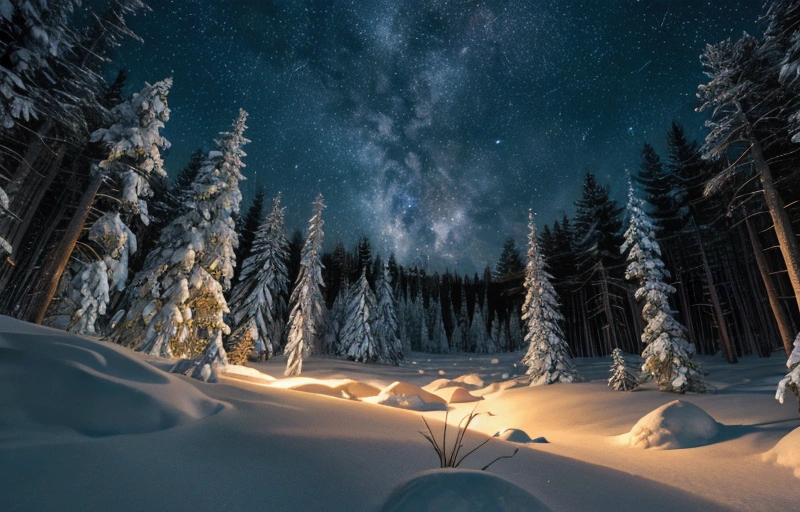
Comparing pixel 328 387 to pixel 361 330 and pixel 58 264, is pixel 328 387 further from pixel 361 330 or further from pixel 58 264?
pixel 361 330

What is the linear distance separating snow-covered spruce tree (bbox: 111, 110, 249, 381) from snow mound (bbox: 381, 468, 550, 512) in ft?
45.9

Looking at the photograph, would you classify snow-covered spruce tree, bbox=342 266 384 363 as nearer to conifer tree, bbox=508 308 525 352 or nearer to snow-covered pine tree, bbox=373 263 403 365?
snow-covered pine tree, bbox=373 263 403 365

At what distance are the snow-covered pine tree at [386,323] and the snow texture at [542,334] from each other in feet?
58.0

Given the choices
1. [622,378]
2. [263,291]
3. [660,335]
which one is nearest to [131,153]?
Answer: [263,291]

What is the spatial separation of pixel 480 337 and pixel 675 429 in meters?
61.7

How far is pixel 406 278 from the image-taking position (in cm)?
8600

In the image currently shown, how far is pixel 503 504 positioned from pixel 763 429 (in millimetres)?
8101

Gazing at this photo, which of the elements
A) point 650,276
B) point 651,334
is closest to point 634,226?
point 650,276

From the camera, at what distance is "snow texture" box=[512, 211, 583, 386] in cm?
1864

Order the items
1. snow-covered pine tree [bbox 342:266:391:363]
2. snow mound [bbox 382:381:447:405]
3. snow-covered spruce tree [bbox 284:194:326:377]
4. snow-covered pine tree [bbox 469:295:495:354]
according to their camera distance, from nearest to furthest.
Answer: snow mound [bbox 382:381:447:405] → snow-covered spruce tree [bbox 284:194:326:377] → snow-covered pine tree [bbox 342:266:391:363] → snow-covered pine tree [bbox 469:295:495:354]

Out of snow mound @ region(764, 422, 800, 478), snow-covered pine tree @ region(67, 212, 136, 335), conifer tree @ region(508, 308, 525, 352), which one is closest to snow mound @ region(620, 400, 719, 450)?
snow mound @ region(764, 422, 800, 478)

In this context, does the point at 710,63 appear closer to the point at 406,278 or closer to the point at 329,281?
the point at 329,281

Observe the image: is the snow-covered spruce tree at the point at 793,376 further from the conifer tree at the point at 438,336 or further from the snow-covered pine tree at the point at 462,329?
the snow-covered pine tree at the point at 462,329

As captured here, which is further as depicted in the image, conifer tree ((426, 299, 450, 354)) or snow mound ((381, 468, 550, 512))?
conifer tree ((426, 299, 450, 354))
